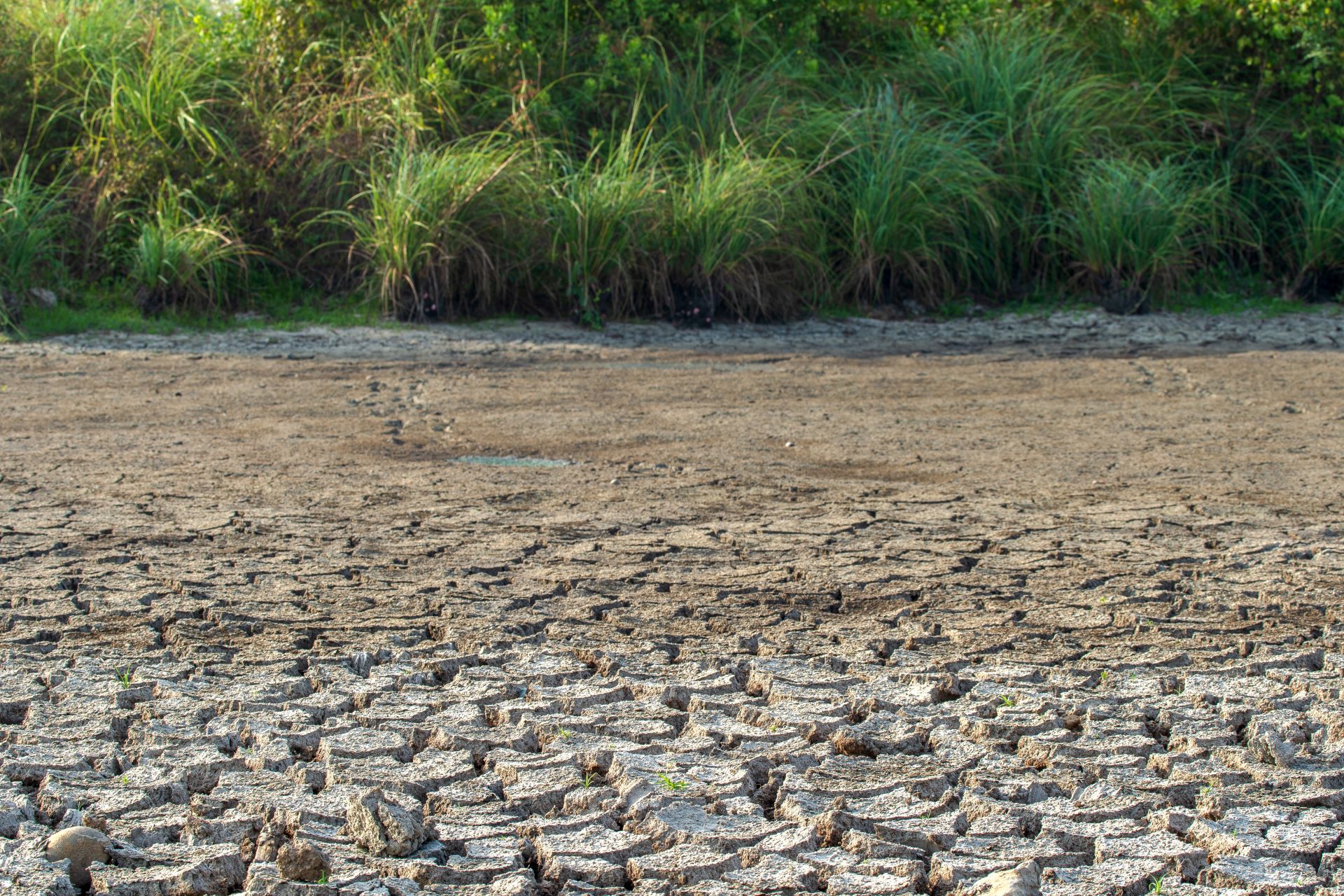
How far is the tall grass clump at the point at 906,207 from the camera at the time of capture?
942cm

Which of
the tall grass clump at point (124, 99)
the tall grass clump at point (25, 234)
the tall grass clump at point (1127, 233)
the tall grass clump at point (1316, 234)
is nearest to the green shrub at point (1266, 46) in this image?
the tall grass clump at point (1316, 234)

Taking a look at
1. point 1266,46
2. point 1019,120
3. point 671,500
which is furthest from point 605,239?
point 1266,46

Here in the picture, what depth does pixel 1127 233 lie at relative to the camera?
31.3 ft

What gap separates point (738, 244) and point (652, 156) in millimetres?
1089

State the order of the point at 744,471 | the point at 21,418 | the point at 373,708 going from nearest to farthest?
the point at 373,708, the point at 744,471, the point at 21,418

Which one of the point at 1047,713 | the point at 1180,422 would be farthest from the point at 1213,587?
the point at 1180,422

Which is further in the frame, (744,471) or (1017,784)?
(744,471)

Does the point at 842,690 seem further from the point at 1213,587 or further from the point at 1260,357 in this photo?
the point at 1260,357

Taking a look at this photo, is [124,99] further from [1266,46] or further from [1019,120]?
[1266,46]

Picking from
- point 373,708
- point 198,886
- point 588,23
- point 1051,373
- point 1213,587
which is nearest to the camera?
point 198,886

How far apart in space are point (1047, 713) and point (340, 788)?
1.38 m

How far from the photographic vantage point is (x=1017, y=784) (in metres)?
2.55

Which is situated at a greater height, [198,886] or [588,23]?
[588,23]

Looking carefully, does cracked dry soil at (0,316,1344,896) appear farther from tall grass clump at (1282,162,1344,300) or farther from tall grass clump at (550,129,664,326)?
tall grass clump at (1282,162,1344,300)
